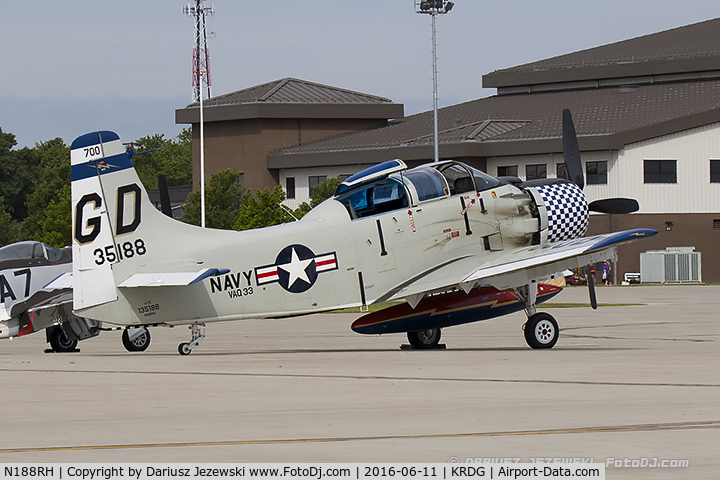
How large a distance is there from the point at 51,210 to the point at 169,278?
4950 cm

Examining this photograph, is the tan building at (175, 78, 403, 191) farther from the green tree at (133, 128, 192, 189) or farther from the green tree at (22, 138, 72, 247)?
the green tree at (133, 128, 192, 189)

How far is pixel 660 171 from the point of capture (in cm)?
6147

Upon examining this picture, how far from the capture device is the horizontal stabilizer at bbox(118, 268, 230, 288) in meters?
14.7

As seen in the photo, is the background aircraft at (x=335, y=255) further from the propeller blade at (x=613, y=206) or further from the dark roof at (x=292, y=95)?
the dark roof at (x=292, y=95)

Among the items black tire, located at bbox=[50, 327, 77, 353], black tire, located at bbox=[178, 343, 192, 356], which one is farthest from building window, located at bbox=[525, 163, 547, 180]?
black tire, located at bbox=[178, 343, 192, 356]

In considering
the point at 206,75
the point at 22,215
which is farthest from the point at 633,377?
the point at 22,215

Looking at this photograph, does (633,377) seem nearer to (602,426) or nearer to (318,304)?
(602,426)

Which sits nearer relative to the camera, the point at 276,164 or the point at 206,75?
the point at 276,164

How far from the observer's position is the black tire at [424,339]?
17.2 metres

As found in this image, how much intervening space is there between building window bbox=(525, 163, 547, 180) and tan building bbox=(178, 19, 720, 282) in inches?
5.3

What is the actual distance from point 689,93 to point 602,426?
6295 centimetres

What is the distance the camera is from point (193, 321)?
15289 millimetres

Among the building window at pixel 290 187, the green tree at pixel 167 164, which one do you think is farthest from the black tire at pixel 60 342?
the green tree at pixel 167 164

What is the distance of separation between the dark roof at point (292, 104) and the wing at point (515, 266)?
6018cm
